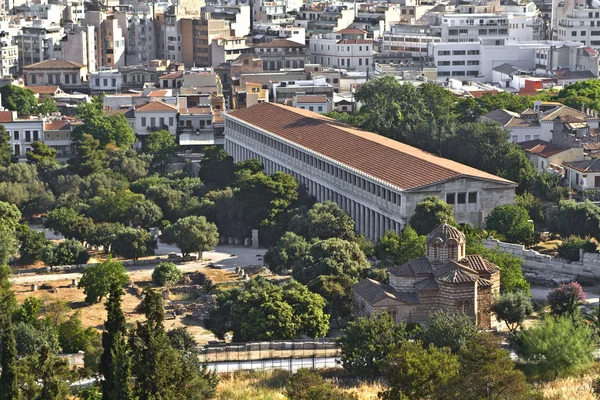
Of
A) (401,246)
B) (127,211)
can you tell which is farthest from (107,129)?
(401,246)

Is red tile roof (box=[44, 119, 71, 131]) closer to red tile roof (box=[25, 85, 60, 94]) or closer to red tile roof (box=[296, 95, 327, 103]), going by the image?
red tile roof (box=[25, 85, 60, 94])

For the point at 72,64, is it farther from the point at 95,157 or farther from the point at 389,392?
the point at 389,392

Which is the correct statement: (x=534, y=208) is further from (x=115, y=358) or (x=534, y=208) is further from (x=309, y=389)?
(x=115, y=358)

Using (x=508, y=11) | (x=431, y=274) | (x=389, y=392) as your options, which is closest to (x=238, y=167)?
(x=431, y=274)

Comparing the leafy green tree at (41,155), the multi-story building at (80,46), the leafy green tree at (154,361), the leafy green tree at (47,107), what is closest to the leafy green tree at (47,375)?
the leafy green tree at (154,361)

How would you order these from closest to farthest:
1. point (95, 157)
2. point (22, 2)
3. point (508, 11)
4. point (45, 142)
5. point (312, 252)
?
1. point (312, 252)
2. point (95, 157)
3. point (45, 142)
4. point (508, 11)
5. point (22, 2)

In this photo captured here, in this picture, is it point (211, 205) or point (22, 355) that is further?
point (211, 205)

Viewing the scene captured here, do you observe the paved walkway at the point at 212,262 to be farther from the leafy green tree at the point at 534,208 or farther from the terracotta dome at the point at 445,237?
the terracotta dome at the point at 445,237
